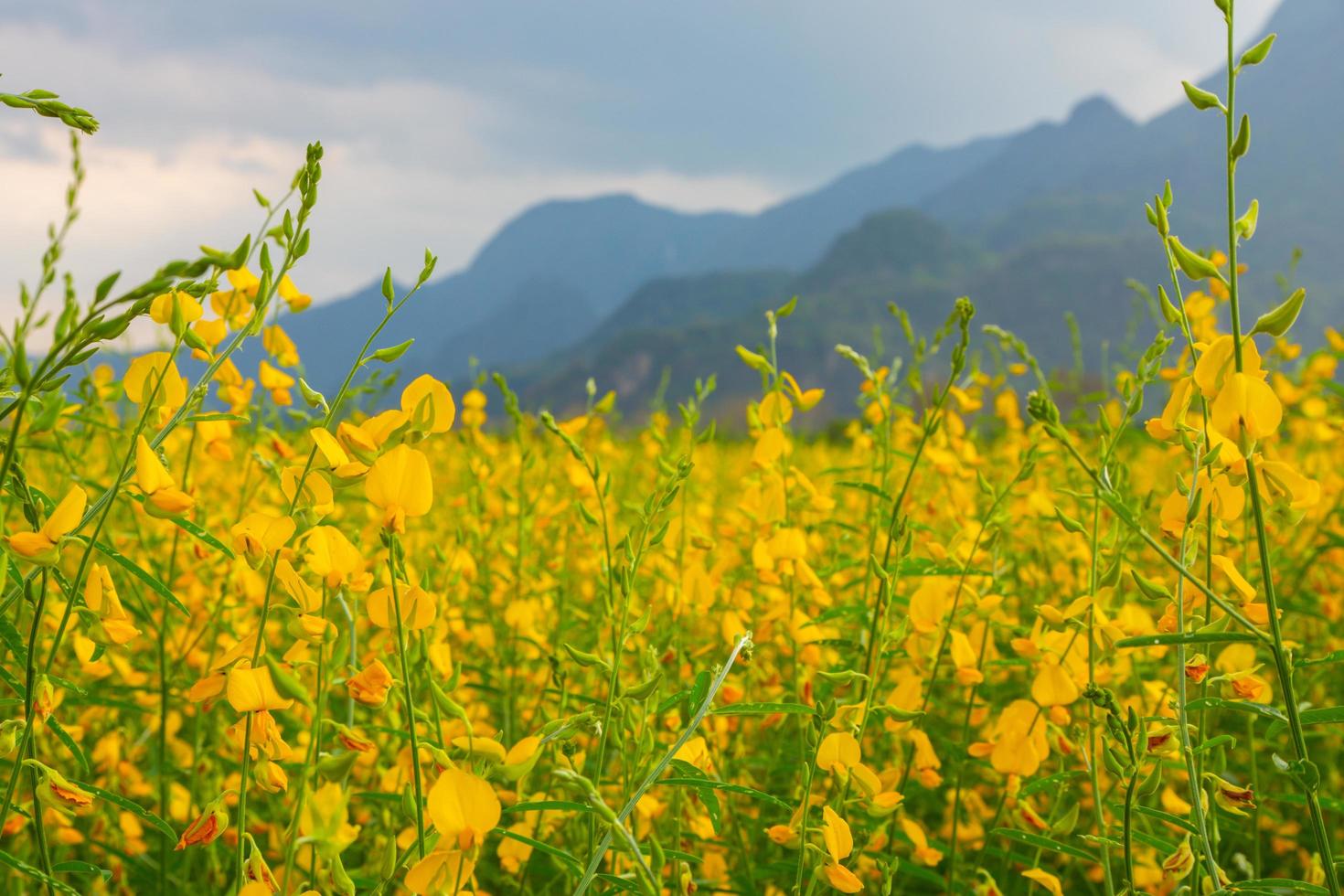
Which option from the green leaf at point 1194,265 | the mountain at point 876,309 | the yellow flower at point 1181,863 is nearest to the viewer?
the green leaf at point 1194,265

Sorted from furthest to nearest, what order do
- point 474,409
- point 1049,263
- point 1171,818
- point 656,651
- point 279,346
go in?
point 1049,263 → point 474,409 → point 279,346 → point 656,651 → point 1171,818

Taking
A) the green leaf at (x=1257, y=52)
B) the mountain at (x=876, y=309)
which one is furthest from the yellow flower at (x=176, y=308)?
the mountain at (x=876, y=309)

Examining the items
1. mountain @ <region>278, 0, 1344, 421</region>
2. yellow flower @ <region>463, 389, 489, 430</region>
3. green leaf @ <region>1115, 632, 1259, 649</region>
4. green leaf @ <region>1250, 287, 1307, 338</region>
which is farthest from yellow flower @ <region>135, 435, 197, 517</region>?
mountain @ <region>278, 0, 1344, 421</region>

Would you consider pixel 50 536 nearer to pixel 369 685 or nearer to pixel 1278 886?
pixel 369 685

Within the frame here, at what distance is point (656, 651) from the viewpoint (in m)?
1.11

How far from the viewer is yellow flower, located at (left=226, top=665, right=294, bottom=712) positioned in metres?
0.71

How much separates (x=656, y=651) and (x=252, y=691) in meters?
0.49

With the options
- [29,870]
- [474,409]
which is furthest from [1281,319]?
[474,409]

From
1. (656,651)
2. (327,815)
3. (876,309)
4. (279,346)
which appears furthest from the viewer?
(876,309)

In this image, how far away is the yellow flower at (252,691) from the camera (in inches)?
28.0

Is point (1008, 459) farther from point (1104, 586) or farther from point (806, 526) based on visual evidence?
point (1104, 586)

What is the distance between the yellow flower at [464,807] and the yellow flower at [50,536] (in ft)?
1.09

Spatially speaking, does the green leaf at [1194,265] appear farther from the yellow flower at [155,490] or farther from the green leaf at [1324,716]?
the yellow flower at [155,490]

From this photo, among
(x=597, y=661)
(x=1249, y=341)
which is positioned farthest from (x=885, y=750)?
(x=1249, y=341)
